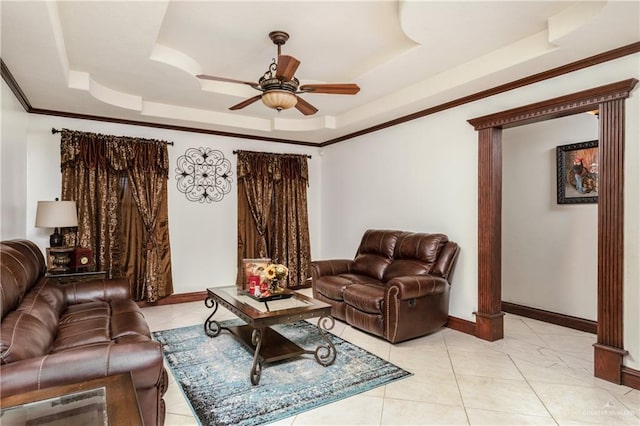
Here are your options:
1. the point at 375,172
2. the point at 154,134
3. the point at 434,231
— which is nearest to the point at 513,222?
the point at 434,231

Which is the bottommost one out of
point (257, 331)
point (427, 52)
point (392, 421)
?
point (392, 421)

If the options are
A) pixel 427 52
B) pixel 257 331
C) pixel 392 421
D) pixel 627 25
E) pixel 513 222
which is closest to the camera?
pixel 392 421

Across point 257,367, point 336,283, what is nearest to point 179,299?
point 336,283

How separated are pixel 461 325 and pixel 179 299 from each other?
3.68m

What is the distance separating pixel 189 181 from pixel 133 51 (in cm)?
241

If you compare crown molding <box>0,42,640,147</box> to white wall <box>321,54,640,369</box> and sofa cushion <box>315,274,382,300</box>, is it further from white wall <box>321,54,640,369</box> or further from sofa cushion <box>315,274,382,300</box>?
sofa cushion <box>315,274,382,300</box>

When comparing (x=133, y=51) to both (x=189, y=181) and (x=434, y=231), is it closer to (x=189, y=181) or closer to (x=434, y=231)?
(x=189, y=181)

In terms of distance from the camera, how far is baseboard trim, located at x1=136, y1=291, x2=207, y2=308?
4.91m

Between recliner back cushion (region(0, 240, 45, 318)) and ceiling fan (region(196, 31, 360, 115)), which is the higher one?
ceiling fan (region(196, 31, 360, 115))

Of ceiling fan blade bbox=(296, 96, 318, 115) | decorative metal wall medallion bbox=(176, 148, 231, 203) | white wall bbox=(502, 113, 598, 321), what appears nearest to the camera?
ceiling fan blade bbox=(296, 96, 318, 115)

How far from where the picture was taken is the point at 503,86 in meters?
3.54

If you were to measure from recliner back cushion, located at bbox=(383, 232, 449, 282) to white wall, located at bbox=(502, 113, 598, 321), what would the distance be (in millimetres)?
1321

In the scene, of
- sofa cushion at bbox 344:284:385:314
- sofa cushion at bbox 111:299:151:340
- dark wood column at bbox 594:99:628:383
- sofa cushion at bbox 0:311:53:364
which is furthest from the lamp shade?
dark wood column at bbox 594:99:628:383

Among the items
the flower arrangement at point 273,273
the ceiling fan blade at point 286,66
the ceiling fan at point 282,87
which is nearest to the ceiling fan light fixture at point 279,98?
the ceiling fan at point 282,87
